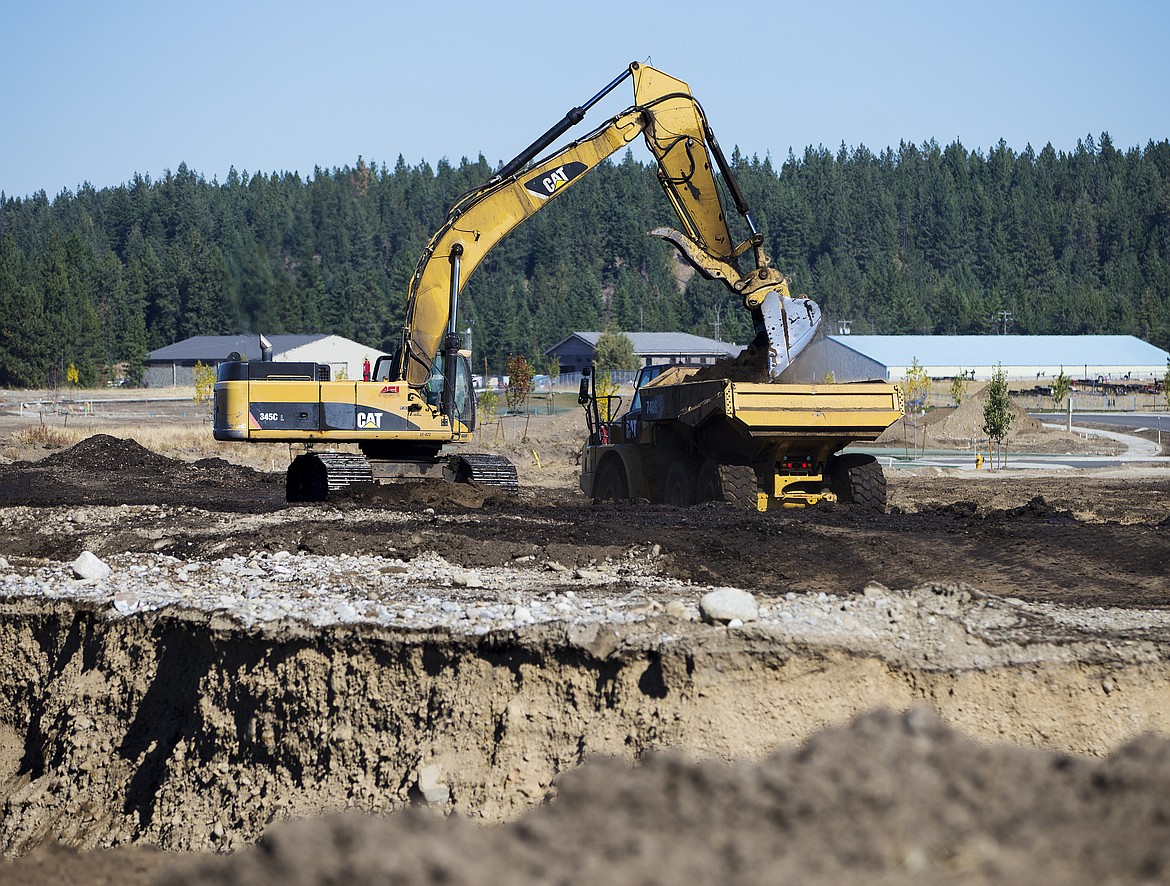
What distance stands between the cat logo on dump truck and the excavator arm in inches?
0.6

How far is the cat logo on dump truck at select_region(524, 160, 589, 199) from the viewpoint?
55.7 ft

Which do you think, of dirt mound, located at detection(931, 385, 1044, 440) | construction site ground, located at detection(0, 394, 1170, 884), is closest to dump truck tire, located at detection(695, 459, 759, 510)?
construction site ground, located at detection(0, 394, 1170, 884)

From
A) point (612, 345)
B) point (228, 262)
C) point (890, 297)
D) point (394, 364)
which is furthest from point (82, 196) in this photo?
point (394, 364)

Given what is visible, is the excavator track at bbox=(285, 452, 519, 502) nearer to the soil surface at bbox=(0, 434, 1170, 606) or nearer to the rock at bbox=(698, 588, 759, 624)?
the soil surface at bbox=(0, 434, 1170, 606)

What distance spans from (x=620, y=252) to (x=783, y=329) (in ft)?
461

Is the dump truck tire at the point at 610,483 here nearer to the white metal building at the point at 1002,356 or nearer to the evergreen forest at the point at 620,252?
the evergreen forest at the point at 620,252

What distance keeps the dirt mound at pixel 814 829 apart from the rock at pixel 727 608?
2.83 meters

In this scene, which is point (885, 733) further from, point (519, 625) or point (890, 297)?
point (890, 297)

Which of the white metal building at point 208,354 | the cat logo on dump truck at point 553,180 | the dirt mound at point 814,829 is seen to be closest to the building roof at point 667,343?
the white metal building at point 208,354

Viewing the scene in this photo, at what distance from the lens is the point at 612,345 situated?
96.5 metres

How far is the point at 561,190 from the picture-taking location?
16.6 m

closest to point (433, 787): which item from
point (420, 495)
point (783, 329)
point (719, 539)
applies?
point (719, 539)

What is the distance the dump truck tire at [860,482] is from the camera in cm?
1571

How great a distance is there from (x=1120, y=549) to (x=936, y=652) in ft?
18.4
